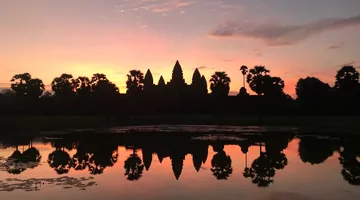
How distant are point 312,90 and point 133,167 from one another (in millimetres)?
77698

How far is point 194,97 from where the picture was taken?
100m

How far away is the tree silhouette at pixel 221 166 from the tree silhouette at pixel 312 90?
64.8 m

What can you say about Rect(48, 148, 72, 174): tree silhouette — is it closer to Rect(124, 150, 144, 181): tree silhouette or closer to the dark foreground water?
the dark foreground water

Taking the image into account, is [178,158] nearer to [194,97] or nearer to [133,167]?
[133,167]

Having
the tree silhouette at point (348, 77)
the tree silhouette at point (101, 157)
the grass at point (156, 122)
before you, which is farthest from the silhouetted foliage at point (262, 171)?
the tree silhouette at point (348, 77)

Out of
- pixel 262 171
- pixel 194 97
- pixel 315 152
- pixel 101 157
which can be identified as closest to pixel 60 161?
pixel 101 157

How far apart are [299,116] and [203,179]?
73191 millimetres

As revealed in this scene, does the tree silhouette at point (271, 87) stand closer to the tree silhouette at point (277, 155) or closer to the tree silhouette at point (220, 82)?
the tree silhouette at point (220, 82)

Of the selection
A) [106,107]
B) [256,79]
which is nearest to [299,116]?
[256,79]

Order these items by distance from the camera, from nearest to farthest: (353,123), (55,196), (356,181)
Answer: (55,196)
(356,181)
(353,123)

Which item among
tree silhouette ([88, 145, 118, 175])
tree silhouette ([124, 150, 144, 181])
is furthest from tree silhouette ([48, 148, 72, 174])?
tree silhouette ([124, 150, 144, 181])

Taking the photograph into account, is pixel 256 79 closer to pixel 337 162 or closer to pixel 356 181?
pixel 337 162

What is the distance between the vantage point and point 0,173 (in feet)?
63.3

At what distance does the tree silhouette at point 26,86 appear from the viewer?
110 meters
